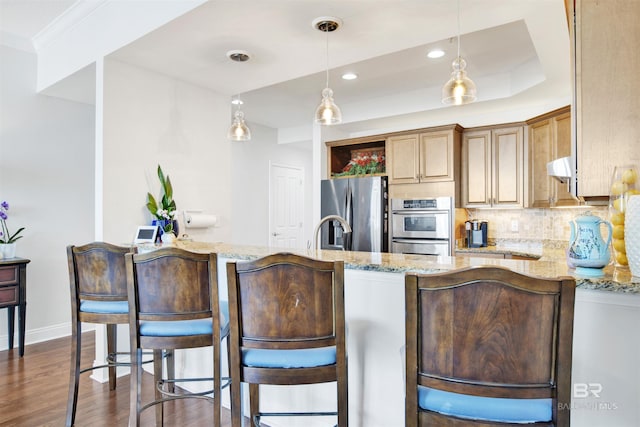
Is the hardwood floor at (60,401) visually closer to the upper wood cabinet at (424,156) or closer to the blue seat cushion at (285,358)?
the blue seat cushion at (285,358)

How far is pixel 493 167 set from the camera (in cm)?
426

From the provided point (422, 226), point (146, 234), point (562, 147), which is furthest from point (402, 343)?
point (562, 147)

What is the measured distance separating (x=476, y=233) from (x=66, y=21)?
449 centimetres

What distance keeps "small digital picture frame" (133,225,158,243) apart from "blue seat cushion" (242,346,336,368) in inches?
72.9

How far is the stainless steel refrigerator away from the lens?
4.64m

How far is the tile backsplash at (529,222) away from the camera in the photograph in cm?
407

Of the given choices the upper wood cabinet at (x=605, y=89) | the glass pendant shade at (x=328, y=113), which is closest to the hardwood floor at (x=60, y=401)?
the glass pendant shade at (x=328, y=113)

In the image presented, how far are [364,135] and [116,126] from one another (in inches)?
130

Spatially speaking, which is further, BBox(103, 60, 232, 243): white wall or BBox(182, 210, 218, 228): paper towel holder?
BBox(182, 210, 218, 228): paper towel holder

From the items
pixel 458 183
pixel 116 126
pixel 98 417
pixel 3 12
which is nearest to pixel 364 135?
pixel 458 183

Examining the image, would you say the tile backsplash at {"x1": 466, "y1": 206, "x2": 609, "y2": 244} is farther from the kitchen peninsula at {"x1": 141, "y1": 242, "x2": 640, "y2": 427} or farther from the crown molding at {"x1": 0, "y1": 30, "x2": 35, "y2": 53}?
the crown molding at {"x1": 0, "y1": 30, "x2": 35, "y2": 53}

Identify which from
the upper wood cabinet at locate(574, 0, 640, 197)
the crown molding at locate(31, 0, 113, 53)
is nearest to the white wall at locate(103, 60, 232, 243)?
the crown molding at locate(31, 0, 113, 53)

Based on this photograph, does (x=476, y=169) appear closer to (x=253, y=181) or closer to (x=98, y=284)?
(x=253, y=181)

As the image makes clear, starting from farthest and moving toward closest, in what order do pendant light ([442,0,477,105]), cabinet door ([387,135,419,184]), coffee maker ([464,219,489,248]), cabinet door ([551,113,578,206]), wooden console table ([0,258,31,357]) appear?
1. cabinet door ([387,135,419,184])
2. coffee maker ([464,219,489,248])
3. cabinet door ([551,113,578,206])
4. wooden console table ([0,258,31,357])
5. pendant light ([442,0,477,105])
